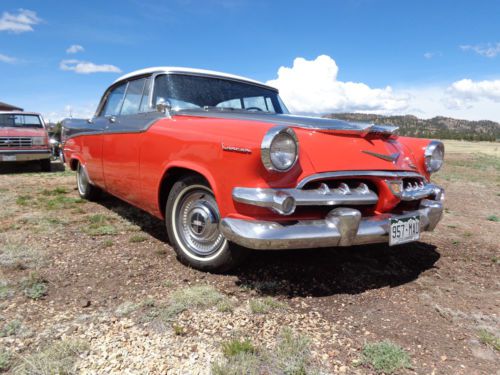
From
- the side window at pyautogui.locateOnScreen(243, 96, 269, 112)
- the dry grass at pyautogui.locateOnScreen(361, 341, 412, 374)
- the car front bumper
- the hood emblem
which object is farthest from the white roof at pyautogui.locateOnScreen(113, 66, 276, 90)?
the car front bumper

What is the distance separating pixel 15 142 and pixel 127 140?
7.42m

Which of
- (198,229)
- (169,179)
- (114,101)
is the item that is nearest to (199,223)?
(198,229)

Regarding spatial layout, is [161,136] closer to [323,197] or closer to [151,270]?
[151,270]

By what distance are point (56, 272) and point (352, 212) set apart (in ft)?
7.35

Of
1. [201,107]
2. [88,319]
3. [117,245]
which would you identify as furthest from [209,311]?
[201,107]

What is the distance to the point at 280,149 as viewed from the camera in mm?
2340

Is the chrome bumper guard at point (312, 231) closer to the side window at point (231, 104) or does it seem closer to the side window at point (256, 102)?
the side window at point (231, 104)

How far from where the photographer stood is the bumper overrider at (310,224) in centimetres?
227

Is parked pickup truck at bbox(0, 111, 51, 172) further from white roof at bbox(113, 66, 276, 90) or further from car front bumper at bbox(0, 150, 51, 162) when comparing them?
white roof at bbox(113, 66, 276, 90)

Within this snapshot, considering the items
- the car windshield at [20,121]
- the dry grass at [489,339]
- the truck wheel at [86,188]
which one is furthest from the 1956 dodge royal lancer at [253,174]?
the car windshield at [20,121]

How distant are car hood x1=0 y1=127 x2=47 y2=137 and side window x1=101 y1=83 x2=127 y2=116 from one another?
5.98 m

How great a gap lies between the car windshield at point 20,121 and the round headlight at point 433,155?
10.2 metres

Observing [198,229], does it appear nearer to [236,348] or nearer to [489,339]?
[236,348]

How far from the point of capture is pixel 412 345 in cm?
204
